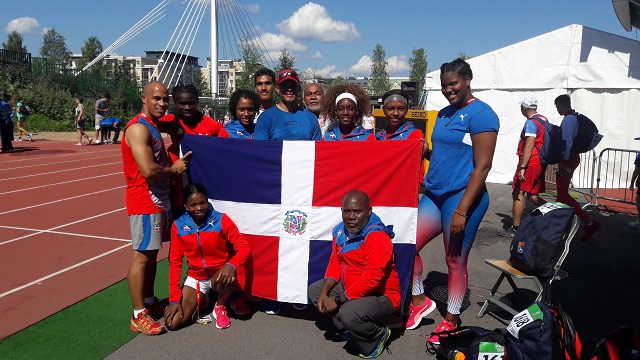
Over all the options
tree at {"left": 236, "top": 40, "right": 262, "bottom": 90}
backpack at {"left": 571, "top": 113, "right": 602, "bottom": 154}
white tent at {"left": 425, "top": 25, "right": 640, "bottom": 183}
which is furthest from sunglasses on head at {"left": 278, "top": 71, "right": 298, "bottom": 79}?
tree at {"left": 236, "top": 40, "right": 262, "bottom": 90}

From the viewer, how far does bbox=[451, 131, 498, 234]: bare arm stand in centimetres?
307

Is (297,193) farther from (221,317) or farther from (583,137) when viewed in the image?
(583,137)

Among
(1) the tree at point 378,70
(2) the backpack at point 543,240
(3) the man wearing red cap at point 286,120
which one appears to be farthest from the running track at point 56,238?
(1) the tree at point 378,70

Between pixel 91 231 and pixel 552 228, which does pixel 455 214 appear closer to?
pixel 552 228

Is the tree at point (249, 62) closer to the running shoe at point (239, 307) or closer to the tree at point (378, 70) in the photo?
the running shoe at point (239, 307)

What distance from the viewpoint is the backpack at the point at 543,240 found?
11.3 feet

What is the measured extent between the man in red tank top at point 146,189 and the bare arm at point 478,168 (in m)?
2.09

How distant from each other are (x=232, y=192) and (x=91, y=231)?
367cm

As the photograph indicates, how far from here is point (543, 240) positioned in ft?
11.4

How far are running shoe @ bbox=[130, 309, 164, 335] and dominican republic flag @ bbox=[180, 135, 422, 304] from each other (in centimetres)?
73

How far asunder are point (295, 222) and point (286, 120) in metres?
0.85

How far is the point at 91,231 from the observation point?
648 cm

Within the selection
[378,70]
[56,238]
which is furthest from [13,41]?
[56,238]

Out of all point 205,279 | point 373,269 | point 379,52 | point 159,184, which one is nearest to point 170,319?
point 205,279
